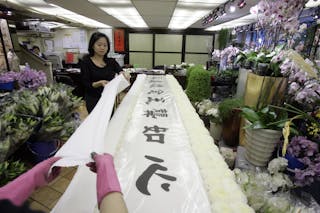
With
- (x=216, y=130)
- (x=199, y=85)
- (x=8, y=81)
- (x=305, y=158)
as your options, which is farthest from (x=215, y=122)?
(x=8, y=81)

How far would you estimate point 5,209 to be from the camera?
0.26 m

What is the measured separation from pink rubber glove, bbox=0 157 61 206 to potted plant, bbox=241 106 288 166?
4.20 ft

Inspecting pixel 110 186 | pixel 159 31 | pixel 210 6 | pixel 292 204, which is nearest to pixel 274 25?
pixel 292 204

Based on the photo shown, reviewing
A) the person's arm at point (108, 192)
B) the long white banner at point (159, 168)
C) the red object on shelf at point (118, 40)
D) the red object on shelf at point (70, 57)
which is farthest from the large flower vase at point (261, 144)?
the red object on shelf at point (118, 40)

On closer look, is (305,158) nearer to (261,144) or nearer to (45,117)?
(261,144)

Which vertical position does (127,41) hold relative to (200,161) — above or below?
above

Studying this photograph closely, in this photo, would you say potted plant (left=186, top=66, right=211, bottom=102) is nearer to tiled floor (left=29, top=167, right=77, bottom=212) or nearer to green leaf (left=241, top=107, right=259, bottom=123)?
green leaf (left=241, top=107, right=259, bottom=123)

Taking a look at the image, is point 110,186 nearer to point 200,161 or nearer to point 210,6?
point 200,161

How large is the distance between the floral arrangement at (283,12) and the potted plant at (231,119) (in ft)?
2.93

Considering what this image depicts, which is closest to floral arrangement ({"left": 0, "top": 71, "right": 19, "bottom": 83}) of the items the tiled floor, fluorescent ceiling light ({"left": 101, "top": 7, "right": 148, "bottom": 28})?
the tiled floor

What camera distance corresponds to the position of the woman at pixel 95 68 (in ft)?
6.07

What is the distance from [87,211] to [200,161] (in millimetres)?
574

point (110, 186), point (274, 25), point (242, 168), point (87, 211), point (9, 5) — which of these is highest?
point (9, 5)

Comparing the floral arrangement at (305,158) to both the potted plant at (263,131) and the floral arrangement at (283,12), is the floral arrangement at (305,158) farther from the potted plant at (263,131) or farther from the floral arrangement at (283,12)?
the floral arrangement at (283,12)
